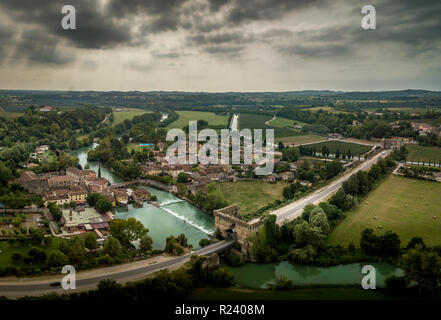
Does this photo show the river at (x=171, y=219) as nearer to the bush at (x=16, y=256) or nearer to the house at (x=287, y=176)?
the bush at (x=16, y=256)

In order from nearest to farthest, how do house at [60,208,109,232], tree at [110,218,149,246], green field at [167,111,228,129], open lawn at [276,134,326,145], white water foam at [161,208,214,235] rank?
tree at [110,218,149,246] < house at [60,208,109,232] < white water foam at [161,208,214,235] < open lawn at [276,134,326,145] < green field at [167,111,228,129]

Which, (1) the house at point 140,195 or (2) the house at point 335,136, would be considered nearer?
(1) the house at point 140,195

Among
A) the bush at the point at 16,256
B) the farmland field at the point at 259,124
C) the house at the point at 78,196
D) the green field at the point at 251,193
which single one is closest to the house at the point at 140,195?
the house at the point at 78,196

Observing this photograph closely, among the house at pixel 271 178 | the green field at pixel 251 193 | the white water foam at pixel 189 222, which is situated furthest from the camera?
the house at pixel 271 178

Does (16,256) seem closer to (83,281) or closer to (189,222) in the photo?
(83,281)

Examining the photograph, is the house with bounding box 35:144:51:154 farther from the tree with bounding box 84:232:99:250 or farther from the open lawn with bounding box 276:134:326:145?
the open lawn with bounding box 276:134:326:145

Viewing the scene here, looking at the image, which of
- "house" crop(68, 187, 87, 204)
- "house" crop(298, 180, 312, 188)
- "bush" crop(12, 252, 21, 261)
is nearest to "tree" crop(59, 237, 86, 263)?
"bush" crop(12, 252, 21, 261)
